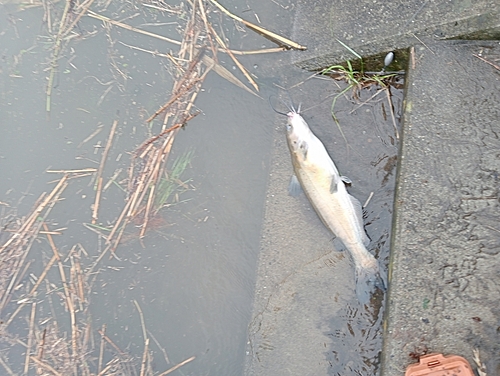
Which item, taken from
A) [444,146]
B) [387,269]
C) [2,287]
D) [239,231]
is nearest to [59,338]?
[2,287]

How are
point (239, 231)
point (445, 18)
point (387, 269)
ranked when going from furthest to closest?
point (239, 231) → point (387, 269) → point (445, 18)

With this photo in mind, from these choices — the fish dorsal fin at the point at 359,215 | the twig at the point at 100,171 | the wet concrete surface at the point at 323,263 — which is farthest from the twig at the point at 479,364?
the twig at the point at 100,171

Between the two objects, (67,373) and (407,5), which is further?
(67,373)

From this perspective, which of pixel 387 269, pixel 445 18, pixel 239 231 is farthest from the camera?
pixel 239 231

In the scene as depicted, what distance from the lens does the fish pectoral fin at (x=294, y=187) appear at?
286cm

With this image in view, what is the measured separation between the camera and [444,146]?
2.62 metres

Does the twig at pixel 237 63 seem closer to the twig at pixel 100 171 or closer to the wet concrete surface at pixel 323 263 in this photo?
the wet concrete surface at pixel 323 263

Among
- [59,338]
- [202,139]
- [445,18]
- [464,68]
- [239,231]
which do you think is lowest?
[59,338]

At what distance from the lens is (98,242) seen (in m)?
3.26

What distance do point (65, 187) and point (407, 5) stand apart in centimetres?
260

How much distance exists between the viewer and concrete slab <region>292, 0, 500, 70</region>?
8.46 ft

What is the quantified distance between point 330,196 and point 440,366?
1.07m

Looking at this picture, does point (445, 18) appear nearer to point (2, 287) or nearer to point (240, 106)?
point (240, 106)

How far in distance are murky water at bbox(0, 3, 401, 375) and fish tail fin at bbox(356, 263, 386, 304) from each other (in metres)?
0.61
